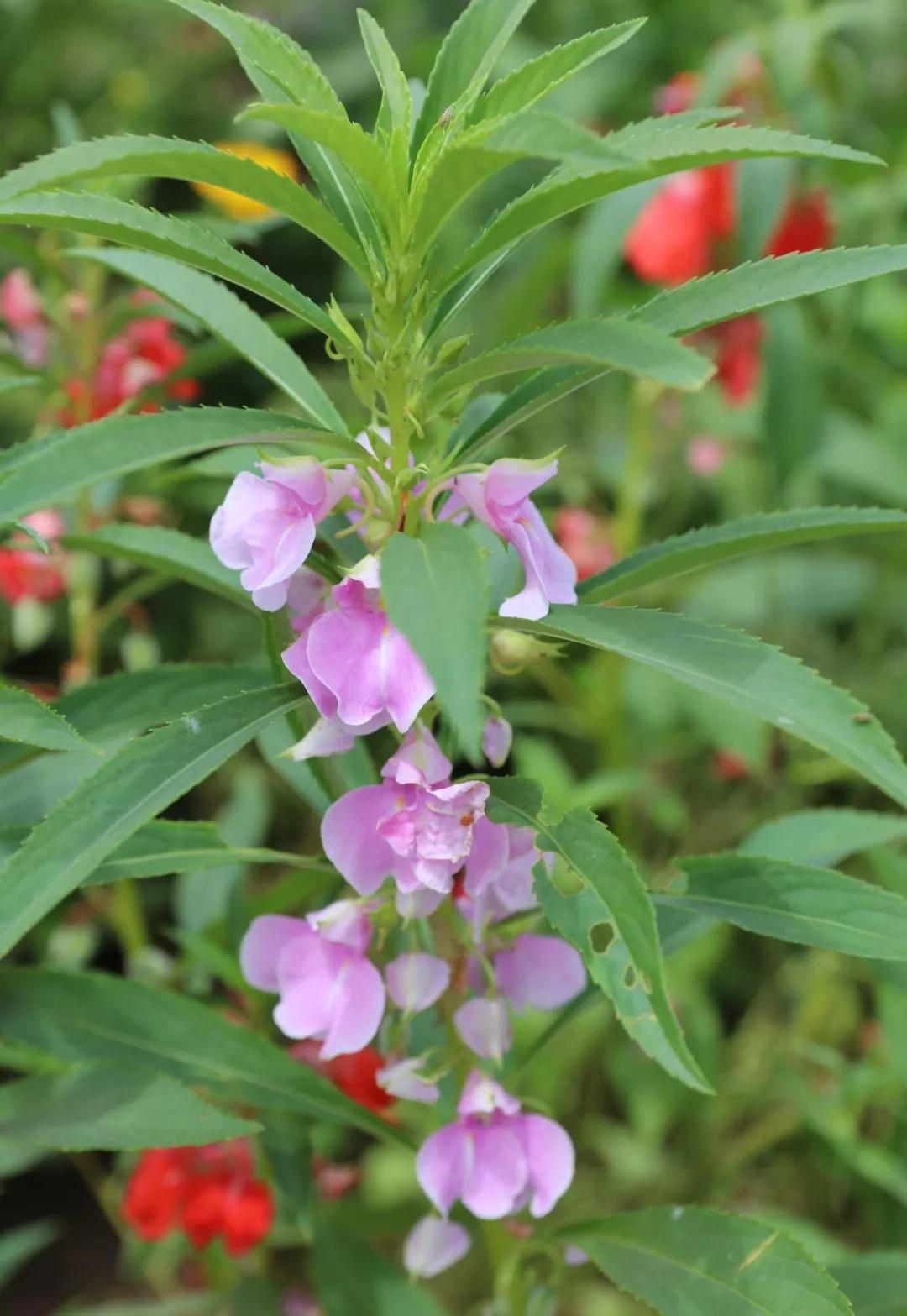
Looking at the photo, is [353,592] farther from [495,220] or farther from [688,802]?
[688,802]

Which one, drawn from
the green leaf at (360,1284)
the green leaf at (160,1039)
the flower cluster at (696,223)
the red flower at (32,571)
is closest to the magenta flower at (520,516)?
the green leaf at (160,1039)

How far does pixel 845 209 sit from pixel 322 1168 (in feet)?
4.70

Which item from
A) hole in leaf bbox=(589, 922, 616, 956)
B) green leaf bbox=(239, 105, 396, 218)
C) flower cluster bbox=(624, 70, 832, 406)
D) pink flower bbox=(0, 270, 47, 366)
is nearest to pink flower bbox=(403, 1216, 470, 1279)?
hole in leaf bbox=(589, 922, 616, 956)

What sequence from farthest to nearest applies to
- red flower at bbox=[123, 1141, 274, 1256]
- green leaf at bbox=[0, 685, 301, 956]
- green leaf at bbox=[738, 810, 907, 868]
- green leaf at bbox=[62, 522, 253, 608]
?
red flower at bbox=[123, 1141, 274, 1256] → green leaf at bbox=[738, 810, 907, 868] → green leaf at bbox=[62, 522, 253, 608] → green leaf at bbox=[0, 685, 301, 956]

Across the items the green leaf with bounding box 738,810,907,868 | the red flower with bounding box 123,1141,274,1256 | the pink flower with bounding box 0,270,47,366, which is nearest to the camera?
the green leaf with bounding box 738,810,907,868

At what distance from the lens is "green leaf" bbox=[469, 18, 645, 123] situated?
0.52 meters

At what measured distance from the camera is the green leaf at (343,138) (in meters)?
0.44

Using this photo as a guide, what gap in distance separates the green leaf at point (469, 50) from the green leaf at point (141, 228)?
0.41ft

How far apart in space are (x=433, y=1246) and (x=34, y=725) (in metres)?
0.41

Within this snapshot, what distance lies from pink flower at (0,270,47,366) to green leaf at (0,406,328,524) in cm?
69

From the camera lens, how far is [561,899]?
58 centimetres

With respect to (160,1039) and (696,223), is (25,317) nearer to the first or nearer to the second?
(160,1039)

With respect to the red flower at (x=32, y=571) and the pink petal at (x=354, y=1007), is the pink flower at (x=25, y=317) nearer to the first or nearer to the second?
the red flower at (x=32, y=571)

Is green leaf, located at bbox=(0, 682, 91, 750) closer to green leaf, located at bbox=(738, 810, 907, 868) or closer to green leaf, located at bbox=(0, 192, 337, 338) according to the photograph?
green leaf, located at bbox=(0, 192, 337, 338)
